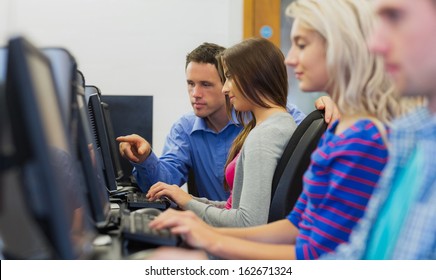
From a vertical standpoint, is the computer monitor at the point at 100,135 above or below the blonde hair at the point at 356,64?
below

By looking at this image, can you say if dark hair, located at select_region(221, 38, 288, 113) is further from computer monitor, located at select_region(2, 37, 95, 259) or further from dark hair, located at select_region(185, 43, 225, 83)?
computer monitor, located at select_region(2, 37, 95, 259)

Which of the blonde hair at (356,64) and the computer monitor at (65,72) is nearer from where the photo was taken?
the blonde hair at (356,64)

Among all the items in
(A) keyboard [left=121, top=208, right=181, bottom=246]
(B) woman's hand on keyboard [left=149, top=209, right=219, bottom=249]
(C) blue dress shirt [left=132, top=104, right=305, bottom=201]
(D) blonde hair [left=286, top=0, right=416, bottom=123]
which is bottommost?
(C) blue dress shirt [left=132, top=104, right=305, bottom=201]

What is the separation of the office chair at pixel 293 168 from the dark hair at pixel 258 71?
0.57 ft

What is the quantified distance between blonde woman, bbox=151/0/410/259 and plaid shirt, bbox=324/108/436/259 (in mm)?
117

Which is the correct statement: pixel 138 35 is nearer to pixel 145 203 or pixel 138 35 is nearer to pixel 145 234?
pixel 145 203

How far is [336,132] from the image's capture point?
1.09m

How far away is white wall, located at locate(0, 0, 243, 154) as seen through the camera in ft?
12.3

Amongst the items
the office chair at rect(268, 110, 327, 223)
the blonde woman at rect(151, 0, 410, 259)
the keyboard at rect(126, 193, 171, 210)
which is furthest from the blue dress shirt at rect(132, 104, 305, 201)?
the blonde woman at rect(151, 0, 410, 259)

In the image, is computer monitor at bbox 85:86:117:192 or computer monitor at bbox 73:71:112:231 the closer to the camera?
computer monitor at bbox 73:71:112:231

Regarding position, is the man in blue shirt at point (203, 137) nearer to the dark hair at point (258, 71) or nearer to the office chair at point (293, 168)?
the dark hair at point (258, 71)

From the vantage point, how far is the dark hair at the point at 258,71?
1.64 m

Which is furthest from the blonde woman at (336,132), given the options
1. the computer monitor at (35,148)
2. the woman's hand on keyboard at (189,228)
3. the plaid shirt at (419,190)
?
the computer monitor at (35,148)

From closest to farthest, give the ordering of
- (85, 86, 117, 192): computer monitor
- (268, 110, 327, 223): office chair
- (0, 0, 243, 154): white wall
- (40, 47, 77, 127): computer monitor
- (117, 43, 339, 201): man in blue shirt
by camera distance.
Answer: (40, 47, 77, 127): computer monitor → (268, 110, 327, 223): office chair → (85, 86, 117, 192): computer monitor → (117, 43, 339, 201): man in blue shirt → (0, 0, 243, 154): white wall
